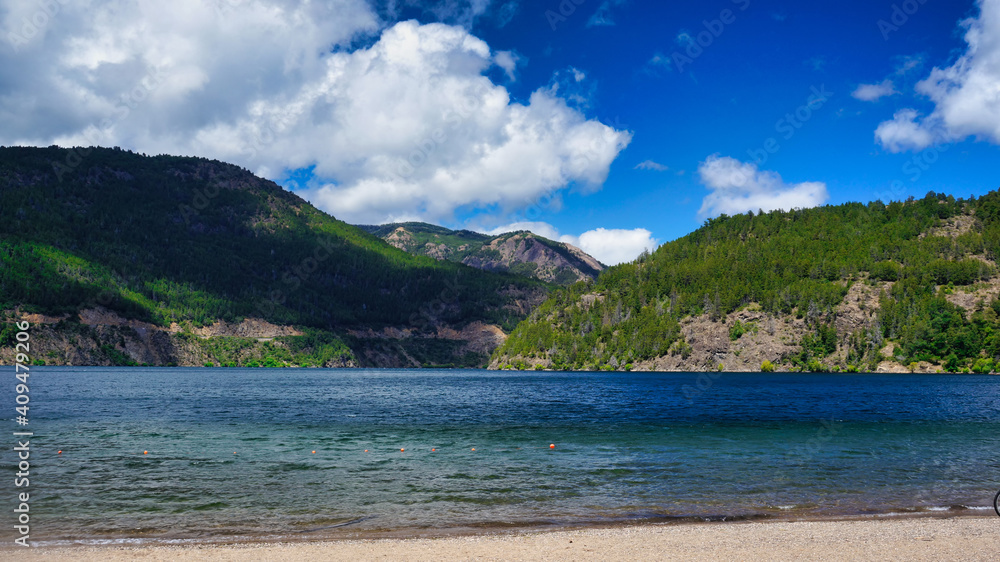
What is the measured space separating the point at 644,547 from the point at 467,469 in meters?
16.1

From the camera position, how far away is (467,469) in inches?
1299

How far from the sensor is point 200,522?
2192cm

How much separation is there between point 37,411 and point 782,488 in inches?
2889

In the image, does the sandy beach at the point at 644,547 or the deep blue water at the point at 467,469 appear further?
the deep blue water at the point at 467,469

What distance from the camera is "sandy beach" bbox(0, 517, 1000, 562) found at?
57.3 feet

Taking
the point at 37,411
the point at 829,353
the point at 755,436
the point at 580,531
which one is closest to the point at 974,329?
the point at 829,353

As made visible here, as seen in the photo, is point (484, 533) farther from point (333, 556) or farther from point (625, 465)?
point (625, 465)

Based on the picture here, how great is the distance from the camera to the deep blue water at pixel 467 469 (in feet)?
76.0

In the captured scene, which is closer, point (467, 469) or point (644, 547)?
point (644, 547)

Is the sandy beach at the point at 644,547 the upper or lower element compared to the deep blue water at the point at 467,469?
upper

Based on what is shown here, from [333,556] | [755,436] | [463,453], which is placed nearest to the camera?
[333,556]

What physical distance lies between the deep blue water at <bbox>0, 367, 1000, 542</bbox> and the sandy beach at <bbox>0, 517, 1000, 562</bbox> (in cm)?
208

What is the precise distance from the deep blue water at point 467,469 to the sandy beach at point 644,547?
2.08 m

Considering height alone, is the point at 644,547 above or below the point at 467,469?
above
